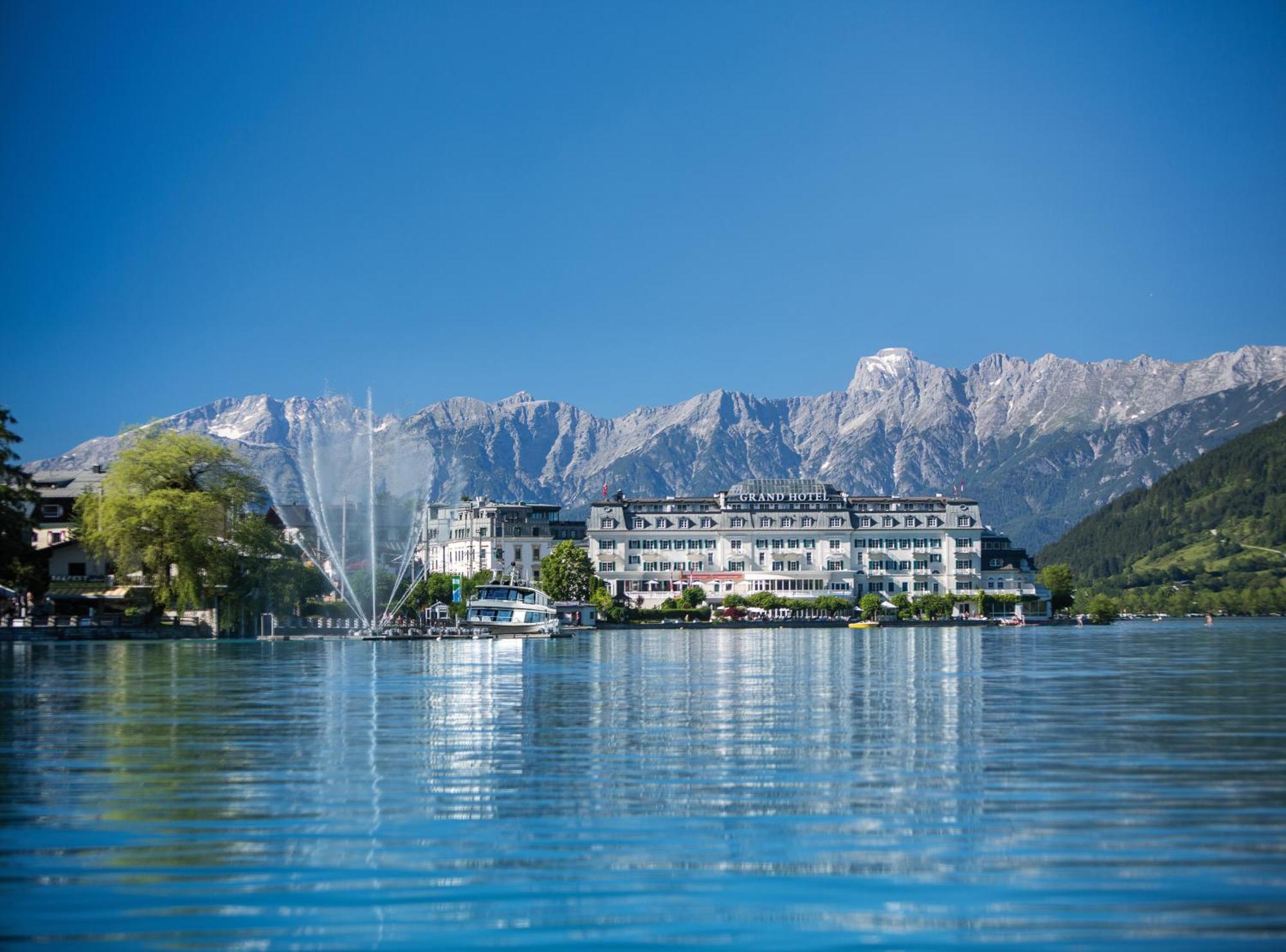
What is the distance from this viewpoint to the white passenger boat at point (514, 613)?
115m

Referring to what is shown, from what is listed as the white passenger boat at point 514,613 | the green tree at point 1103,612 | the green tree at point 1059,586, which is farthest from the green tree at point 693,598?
the green tree at point 1103,612

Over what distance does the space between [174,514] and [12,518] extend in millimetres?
10507

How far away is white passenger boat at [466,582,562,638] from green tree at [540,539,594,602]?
40303 millimetres

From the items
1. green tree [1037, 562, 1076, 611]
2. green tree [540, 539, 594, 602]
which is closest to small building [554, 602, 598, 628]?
green tree [540, 539, 594, 602]

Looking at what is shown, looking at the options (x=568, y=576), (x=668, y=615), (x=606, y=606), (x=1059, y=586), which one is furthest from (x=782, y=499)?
(x=1059, y=586)

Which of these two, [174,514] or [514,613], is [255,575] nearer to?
[174,514]

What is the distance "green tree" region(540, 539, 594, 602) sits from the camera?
6447 inches

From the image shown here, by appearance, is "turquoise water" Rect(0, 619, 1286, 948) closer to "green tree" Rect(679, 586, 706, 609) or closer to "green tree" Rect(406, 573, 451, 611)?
"green tree" Rect(406, 573, 451, 611)

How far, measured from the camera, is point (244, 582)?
10606 cm

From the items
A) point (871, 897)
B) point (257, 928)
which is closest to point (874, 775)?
point (871, 897)

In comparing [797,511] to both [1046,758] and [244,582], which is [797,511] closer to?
[244,582]

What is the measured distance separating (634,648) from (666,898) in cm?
7556

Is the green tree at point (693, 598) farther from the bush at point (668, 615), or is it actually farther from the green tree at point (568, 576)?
the green tree at point (568, 576)

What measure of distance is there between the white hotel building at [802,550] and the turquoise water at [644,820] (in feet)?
449
